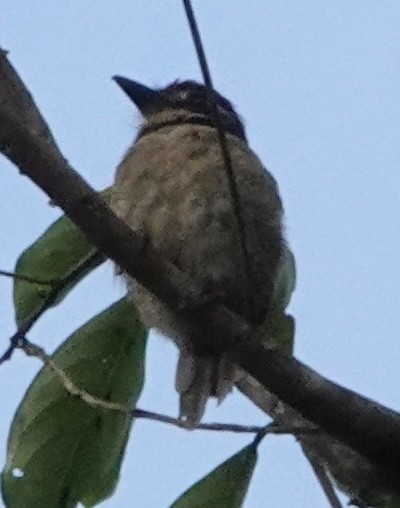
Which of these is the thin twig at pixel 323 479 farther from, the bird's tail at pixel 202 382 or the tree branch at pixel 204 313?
the bird's tail at pixel 202 382

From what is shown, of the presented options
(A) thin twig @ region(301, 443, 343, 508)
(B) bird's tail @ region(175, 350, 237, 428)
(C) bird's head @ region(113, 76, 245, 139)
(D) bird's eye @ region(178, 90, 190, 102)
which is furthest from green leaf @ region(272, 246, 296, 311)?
(D) bird's eye @ region(178, 90, 190, 102)

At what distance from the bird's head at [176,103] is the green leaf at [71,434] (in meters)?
1.02

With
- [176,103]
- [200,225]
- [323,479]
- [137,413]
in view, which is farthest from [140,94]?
[137,413]

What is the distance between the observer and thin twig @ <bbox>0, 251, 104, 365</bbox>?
6.69 feet

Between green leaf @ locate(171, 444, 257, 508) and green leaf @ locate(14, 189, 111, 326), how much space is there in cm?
44

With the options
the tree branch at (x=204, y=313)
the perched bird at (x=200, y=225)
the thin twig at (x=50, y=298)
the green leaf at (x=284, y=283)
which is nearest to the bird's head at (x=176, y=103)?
the perched bird at (x=200, y=225)

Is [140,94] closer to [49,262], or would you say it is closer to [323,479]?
[49,262]

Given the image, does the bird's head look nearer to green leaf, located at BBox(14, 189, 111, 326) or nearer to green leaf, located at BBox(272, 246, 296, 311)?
green leaf, located at BBox(272, 246, 296, 311)

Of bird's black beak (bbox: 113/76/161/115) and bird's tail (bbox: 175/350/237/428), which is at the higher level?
bird's black beak (bbox: 113/76/161/115)

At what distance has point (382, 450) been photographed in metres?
1.89

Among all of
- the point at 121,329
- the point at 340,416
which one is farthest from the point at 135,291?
the point at 340,416

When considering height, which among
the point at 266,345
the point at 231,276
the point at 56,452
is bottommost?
the point at 56,452

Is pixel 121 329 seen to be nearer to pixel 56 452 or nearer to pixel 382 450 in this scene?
pixel 56 452

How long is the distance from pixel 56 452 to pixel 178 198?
65cm
